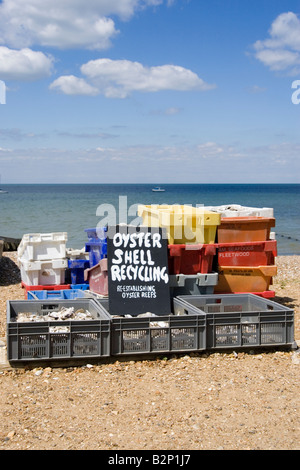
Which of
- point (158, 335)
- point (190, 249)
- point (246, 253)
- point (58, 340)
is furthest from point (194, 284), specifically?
point (58, 340)

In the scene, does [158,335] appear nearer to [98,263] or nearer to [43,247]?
[98,263]

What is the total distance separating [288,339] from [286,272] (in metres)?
8.99

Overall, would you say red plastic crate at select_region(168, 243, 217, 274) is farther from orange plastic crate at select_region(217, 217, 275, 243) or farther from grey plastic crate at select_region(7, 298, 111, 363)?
grey plastic crate at select_region(7, 298, 111, 363)

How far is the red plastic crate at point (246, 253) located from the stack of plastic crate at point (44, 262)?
3.38m

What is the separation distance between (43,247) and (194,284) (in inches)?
144

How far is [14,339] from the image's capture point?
6.32 metres

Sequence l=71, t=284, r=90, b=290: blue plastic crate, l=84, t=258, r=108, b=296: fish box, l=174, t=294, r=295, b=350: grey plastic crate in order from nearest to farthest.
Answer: l=174, t=294, r=295, b=350: grey plastic crate
l=84, t=258, r=108, b=296: fish box
l=71, t=284, r=90, b=290: blue plastic crate

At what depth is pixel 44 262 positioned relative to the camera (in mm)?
10594

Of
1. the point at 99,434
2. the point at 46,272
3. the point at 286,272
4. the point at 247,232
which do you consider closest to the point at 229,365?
the point at 99,434

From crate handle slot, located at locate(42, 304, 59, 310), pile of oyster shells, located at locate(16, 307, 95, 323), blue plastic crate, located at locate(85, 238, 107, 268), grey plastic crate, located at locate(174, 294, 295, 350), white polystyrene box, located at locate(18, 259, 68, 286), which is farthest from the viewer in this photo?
white polystyrene box, located at locate(18, 259, 68, 286)

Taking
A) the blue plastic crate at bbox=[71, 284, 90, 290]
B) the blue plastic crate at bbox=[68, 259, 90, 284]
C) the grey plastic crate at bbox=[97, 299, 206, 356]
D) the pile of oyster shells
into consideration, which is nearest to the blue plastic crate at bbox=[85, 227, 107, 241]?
the blue plastic crate at bbox=[68, 259, 90, 284]

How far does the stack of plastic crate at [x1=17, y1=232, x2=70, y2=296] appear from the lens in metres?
10.5

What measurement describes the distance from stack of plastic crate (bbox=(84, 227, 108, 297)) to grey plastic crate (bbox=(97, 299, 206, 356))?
192cm
